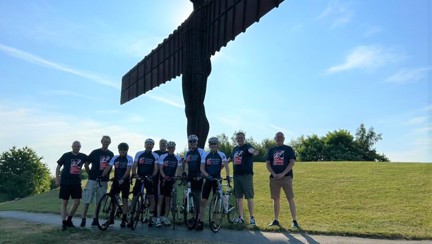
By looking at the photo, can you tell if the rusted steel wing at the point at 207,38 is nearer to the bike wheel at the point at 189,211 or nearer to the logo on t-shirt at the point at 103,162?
the logo on t-shirt at the point at 103,162

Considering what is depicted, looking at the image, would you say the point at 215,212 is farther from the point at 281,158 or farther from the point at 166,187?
the point at 281,158

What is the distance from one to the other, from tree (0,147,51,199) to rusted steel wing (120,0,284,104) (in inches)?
1798

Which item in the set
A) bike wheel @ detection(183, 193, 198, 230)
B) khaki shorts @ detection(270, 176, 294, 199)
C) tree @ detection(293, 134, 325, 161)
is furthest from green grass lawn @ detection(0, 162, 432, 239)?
tree @ detection(293, 134, 325, 161)

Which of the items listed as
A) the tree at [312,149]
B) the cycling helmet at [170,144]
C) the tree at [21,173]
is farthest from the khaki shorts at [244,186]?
the tree at [312,149]

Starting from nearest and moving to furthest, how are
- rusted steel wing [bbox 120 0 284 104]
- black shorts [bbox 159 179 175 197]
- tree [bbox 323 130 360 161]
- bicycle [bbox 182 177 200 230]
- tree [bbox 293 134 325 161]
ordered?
bicycle [bbox 182 177 200 230], black shorts [bbox 159 179 175 197], rusted steel wing [bbox 120 0 284 104], tree [bbox 323 130 360 161], tree [bbox 293 134 325 161]

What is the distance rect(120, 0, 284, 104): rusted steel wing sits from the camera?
941 cm

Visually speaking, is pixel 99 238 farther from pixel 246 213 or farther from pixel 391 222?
pixel 391 222

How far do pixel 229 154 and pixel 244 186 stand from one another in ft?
178

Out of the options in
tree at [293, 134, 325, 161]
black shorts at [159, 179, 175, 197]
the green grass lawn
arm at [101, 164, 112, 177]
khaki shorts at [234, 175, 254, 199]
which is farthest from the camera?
tree at [293, 134, 325, 161]

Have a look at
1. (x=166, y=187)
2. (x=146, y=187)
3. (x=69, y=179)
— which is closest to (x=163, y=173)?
(x=166, y=187)

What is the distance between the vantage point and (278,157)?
8938 mm

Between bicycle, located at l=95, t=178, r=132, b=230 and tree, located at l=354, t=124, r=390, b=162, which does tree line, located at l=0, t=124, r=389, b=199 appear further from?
bicycle, located at l=95, t=178, r=132, b=230

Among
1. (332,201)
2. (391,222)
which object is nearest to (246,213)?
(332,201)

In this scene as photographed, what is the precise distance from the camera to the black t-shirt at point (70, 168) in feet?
29.6
